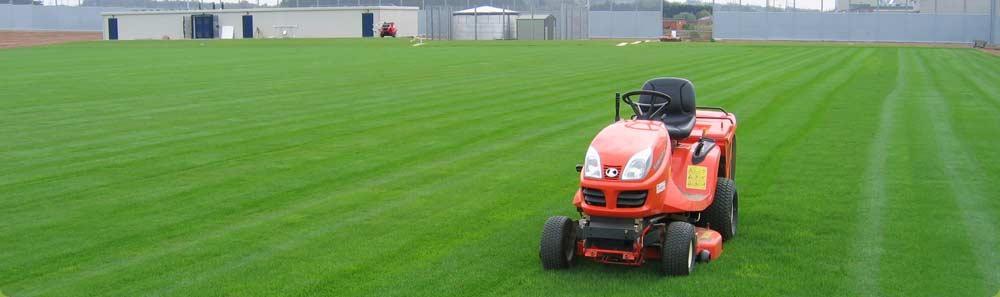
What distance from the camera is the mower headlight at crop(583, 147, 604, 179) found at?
22.2 ft

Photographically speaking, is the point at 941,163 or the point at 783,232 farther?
the point at 941,163

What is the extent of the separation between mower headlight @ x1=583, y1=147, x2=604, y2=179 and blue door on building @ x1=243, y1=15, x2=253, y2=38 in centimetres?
7060

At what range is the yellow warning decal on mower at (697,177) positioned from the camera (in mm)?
7629

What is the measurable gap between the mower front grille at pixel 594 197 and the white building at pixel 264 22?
65.4 meters

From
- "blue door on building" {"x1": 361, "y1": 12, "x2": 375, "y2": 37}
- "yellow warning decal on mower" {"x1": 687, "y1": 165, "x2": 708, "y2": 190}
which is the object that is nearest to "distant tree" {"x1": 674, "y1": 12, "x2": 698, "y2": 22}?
"blue door on building" {"x1": 361, "y1": 12, "x2": 375, "y2": 37}

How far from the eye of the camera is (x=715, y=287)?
22.6ft

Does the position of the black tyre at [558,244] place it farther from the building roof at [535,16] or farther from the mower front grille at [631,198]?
the building roof at [535,16]

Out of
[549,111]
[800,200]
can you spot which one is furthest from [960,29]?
A: [800,200]

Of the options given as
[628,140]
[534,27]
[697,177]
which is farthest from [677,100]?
[534,27]

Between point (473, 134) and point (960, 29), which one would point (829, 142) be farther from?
point (960, 29)

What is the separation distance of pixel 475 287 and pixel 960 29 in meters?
72.6

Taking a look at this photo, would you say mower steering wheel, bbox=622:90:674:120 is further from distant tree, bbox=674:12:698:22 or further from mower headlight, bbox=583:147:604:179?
distant tree, bbox=674:12:698:22

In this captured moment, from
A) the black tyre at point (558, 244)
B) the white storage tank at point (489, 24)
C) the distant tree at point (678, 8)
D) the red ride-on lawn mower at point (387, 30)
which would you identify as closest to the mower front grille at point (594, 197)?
the black tyre at point (558, 244)

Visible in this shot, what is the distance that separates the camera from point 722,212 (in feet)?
26.0
